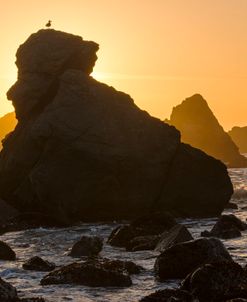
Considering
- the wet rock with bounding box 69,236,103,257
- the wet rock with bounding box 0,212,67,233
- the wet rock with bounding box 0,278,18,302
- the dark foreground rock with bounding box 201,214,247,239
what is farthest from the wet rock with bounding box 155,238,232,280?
the wet rock with bounding box 0,212,67,233

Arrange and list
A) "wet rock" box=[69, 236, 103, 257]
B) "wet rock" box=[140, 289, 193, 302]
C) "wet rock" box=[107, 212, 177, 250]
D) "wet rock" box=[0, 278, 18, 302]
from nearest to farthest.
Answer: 1. "wet rock" box=[140, 289, 193, 302]
2. "wet rock" box=[0, 278, 18, 302]
3. "wet rock" box=[69, 236, 103, 257]
4. "wet rock" box=[107, 212, 177, 250]

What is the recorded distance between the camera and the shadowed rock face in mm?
39750

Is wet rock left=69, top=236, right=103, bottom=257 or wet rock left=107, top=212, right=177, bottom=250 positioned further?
wet rock left=107, top=212, right=177, bottom=250

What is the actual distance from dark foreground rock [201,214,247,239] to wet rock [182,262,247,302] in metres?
13.2

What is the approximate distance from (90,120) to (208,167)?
31.7ft

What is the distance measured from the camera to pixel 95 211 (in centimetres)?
4031

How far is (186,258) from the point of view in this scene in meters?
18.4

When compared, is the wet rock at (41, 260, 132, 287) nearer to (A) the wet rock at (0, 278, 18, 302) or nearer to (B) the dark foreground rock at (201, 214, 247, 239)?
(A) the wet rock at (0, 278, 18, 302)

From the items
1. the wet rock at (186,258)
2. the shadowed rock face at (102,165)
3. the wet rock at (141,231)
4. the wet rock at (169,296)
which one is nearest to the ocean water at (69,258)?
the wet rock at (186,258)

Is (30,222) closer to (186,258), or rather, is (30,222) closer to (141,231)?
(141,231)

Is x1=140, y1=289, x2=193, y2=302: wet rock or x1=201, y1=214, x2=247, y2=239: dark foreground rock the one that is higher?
x1=201, y1=214, x2=247, y2=239: dark foreground rock

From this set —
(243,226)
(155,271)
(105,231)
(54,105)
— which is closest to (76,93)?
(54,105)

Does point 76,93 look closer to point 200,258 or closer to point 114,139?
point 114,139

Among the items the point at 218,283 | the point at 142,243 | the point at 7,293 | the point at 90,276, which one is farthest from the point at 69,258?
the point at 218,283
